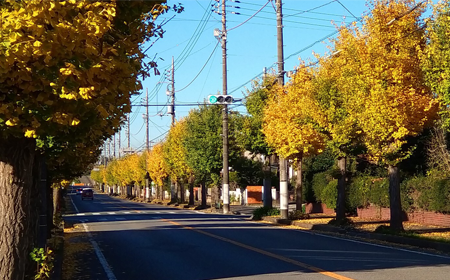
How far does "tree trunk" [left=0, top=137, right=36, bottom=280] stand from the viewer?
6.57m

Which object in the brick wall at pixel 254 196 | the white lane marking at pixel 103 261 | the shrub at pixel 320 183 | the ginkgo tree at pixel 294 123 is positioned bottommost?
the white lane marking at pixel 103 261

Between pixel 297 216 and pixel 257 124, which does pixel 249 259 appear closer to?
pixel 297 216

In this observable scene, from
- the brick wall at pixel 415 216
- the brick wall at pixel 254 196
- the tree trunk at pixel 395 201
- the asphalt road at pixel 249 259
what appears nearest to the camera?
the asphalt road at pixel 249 259

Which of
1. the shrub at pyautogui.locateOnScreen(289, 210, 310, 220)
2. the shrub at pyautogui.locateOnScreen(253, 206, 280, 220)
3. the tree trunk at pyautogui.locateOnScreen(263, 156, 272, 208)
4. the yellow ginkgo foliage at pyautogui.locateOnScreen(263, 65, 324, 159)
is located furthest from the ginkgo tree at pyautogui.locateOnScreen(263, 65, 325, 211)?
the tree trunk at pyautogui.locateOnScreen(263, 156, 272, 208)

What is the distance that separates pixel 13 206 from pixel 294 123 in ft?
64.8

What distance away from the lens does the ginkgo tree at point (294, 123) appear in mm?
24994

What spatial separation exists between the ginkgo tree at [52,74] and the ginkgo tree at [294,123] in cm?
1765

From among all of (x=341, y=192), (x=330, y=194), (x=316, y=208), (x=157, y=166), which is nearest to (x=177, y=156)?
(x=157, y=166)

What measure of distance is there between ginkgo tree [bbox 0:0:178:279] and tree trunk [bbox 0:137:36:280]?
0.04ft

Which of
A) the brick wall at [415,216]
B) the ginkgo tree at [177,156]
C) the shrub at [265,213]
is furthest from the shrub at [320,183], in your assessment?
the ginkgo tree at [177,156]

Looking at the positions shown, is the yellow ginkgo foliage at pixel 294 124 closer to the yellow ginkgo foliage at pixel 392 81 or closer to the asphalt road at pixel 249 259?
the yellow ginkgo foliage at pixel 392 81

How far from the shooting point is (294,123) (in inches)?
1007

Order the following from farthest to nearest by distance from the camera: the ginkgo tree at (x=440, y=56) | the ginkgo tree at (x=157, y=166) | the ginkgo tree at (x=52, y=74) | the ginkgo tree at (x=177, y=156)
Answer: the ginkgo tree at (x=157, y=166) → the ginkgo tree at (x=177, y=156) → the ginkgo tree at (x=440, y=56) → the ginkgo tree at (x=52, y=74)

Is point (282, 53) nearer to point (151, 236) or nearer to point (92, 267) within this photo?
point (151, 236)
